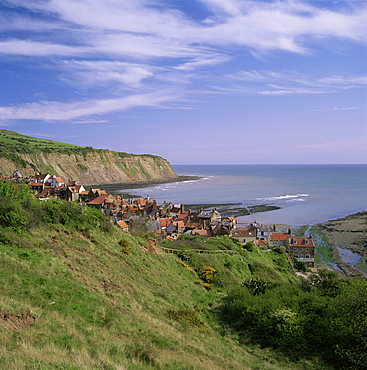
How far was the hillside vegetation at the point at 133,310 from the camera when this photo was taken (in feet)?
30.0

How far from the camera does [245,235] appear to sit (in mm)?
50344

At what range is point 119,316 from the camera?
12156mm

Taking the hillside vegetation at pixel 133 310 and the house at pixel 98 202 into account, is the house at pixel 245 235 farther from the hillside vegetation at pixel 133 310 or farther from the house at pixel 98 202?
the house at pixel 98 202

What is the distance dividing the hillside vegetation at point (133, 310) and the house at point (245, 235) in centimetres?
2732

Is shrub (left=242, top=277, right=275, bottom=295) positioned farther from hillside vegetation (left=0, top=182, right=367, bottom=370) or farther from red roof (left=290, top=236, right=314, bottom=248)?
red roof (left=290, top=236, right=314, bottom=248)

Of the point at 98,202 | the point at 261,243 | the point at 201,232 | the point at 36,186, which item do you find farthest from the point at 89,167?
the point at 261,243

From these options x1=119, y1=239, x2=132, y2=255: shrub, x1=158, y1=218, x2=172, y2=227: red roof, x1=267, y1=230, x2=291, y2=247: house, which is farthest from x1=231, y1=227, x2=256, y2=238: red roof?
x1=119, y1=239, x2=132, y2=255: shrub

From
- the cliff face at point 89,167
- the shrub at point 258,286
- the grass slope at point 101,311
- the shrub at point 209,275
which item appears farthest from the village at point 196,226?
the cliff face at point 89,167

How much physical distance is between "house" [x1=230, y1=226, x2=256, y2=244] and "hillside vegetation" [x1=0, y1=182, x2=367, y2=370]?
27.3m

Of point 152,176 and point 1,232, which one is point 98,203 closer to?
point 1,232

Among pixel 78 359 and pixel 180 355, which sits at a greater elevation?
pixel 78 359

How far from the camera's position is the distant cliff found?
129 meters

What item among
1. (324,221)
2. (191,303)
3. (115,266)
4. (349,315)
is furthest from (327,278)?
(324,221)

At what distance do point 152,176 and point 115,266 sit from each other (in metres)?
177
